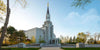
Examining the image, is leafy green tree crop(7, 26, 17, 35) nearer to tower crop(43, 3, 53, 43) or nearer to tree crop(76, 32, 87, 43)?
tower crop(43, 3, 53, 43)

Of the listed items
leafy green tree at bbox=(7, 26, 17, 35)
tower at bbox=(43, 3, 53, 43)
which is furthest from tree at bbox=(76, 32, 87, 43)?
leafy green tree at bbox=(7, 26, 17, 35)

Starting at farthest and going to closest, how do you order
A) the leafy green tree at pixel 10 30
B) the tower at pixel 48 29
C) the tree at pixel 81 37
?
1. the tower at pixel 48 29
2. the tree at pixel 81 37
3. the leafy green tree at pixel 10 30

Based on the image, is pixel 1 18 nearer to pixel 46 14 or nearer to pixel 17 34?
pixel 17 34

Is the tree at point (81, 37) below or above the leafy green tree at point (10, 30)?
below

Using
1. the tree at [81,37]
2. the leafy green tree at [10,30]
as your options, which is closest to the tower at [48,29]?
the tree at [81,37]

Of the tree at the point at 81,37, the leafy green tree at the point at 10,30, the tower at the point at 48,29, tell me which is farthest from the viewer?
the tower at the point at 48,29

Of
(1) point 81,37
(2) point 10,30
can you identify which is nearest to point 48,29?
(1) point 81,37

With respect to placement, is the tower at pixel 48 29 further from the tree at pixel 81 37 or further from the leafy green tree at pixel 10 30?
the leafy green tree at pixel 10 30

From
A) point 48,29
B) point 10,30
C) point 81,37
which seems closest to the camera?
point 10,30

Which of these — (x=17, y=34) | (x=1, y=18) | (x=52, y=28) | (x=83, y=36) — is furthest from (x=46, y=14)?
(x=1, y=18)

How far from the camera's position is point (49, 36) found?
73125 millimetres

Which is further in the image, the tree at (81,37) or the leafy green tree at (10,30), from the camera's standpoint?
the tree at (81,37)

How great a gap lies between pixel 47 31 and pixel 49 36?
4.73 m

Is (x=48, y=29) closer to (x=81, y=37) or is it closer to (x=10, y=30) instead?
(x=81, y=37)
